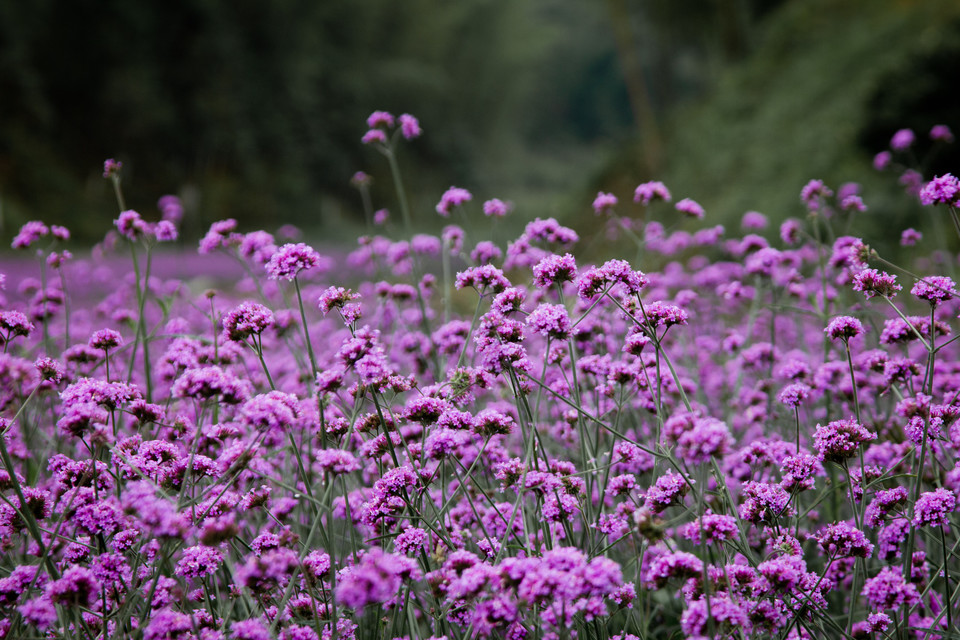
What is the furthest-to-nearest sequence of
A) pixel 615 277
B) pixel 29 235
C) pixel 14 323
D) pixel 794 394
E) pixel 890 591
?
pixel 29 235 → pixel 794 394 → pixel 14 323 → pixel 615 277 → pixel 890 591

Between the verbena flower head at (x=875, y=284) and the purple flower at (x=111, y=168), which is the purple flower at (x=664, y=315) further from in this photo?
the purple flower at (x=111, y=168)

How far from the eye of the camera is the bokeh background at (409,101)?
7887 millimetres

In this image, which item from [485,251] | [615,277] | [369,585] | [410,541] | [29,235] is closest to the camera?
[369,585]

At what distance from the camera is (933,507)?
139cm

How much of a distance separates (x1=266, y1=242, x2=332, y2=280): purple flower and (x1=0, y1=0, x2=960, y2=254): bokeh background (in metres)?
3.65

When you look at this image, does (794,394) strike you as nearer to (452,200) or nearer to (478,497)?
(478,497)

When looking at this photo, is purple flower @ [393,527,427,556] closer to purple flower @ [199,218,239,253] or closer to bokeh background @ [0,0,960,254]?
purple flower @ [199,218,239,253]

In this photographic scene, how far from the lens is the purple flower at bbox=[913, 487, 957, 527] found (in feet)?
4.54

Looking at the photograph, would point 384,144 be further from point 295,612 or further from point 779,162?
point 779,162

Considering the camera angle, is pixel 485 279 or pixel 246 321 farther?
pixel 485 279

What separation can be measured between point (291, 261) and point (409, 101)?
82.1ft

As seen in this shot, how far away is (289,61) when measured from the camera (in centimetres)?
1997

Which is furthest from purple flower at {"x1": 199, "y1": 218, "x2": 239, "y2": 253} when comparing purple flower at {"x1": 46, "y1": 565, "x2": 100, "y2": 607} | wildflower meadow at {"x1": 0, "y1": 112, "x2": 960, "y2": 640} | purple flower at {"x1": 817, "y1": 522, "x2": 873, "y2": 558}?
purple flower at {"x1": 817, "y1": 522, "x2": 873, "y2": 558}

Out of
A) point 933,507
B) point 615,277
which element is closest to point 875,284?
point 933,507
